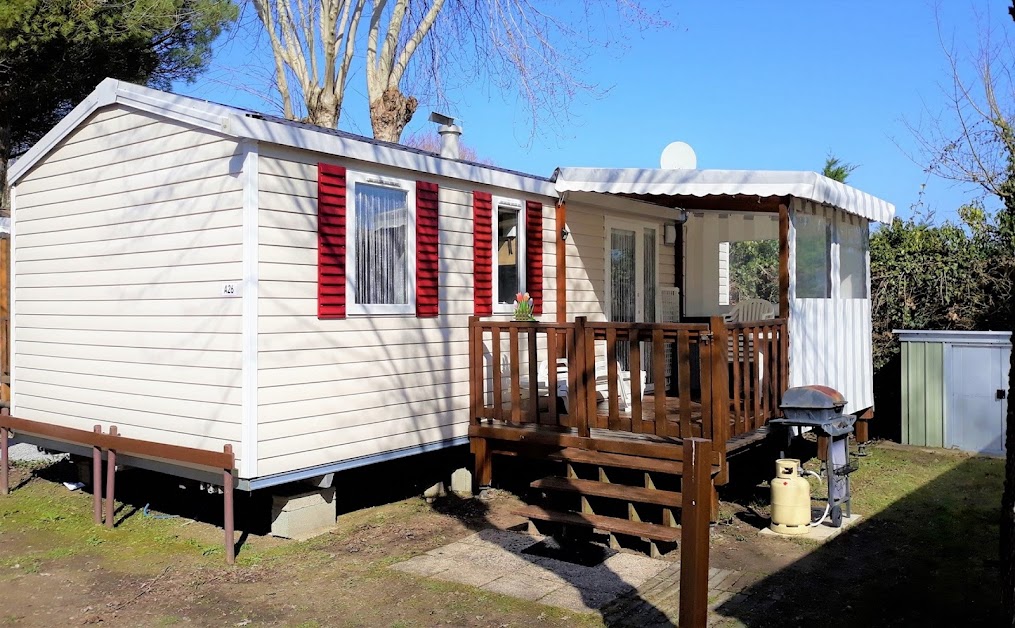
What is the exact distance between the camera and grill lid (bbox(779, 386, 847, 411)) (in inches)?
247

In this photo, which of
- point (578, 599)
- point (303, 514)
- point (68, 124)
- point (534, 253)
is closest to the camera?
point (578, 599)

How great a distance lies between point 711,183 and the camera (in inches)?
274

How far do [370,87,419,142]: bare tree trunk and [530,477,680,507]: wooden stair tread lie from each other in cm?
899

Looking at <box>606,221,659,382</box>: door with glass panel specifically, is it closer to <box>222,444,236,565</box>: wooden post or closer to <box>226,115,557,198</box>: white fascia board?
<box>226,115,557,198</box>: white fascia board

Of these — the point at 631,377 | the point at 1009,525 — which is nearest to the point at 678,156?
the point at 631,377

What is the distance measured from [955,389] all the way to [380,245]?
7055 millimetres

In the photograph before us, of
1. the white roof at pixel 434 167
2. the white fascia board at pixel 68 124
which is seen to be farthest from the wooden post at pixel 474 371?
the white fascia board at pixel 68 124

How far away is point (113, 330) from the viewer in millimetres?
6590

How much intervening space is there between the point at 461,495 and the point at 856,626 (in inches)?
153

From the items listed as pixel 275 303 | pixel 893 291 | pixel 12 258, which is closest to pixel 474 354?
pixel 275 303

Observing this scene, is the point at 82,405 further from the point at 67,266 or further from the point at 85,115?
the point at 85,115

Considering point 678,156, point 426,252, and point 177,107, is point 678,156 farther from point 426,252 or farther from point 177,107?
point 177,107

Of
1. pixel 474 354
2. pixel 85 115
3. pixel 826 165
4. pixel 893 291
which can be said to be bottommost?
pixel 474 354

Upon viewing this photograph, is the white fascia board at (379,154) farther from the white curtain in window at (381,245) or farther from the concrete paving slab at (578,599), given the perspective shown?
the concrete paving slab at (578,599)
